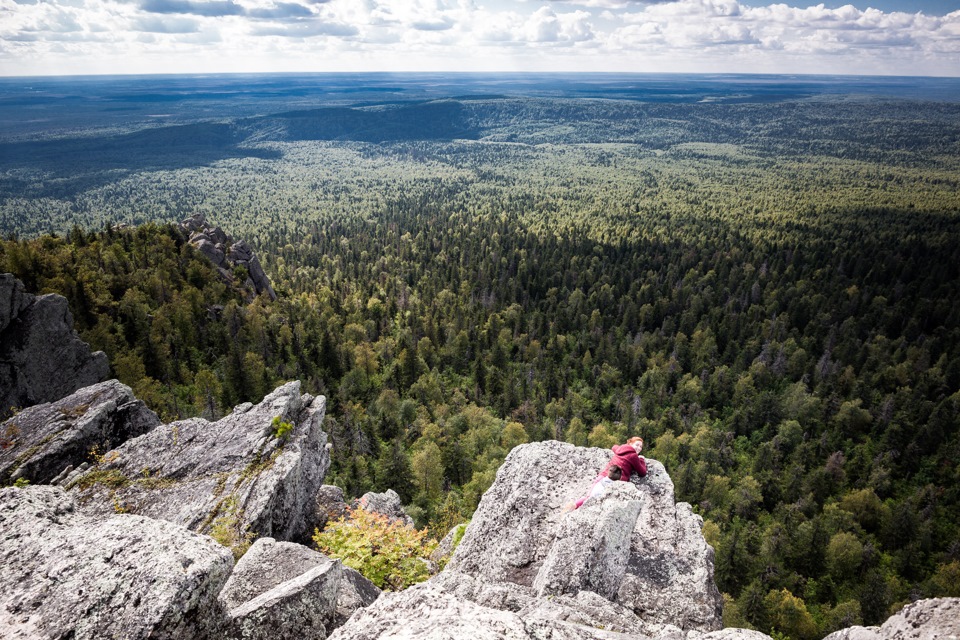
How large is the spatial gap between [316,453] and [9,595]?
825 inches

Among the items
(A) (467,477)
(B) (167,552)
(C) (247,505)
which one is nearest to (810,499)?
(A) (467,477)

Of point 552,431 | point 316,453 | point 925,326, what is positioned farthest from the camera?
point 925,326

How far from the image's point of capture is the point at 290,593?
1652cm

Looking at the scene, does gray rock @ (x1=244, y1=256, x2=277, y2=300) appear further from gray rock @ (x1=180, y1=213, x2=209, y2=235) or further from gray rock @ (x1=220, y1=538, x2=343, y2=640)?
gray rock @ (x1=220, y1=538, x2=343, y2=640)

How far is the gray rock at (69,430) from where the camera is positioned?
30.6 metres

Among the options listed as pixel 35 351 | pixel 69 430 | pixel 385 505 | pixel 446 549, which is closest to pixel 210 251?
pixel 35 351

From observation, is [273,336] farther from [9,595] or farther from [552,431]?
[9,595]

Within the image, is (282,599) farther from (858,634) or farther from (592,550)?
(858,634)

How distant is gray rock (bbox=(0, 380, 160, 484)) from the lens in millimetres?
30609

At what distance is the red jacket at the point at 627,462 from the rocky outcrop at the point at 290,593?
12769 millimetres

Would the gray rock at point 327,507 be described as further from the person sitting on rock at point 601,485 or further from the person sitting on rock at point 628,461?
the person sitting on rock at point 628,461

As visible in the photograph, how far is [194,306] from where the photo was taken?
98.9m

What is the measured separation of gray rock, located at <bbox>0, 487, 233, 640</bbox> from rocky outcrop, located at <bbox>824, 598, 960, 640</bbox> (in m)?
17.2

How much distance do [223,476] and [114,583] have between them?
16.9 metres
